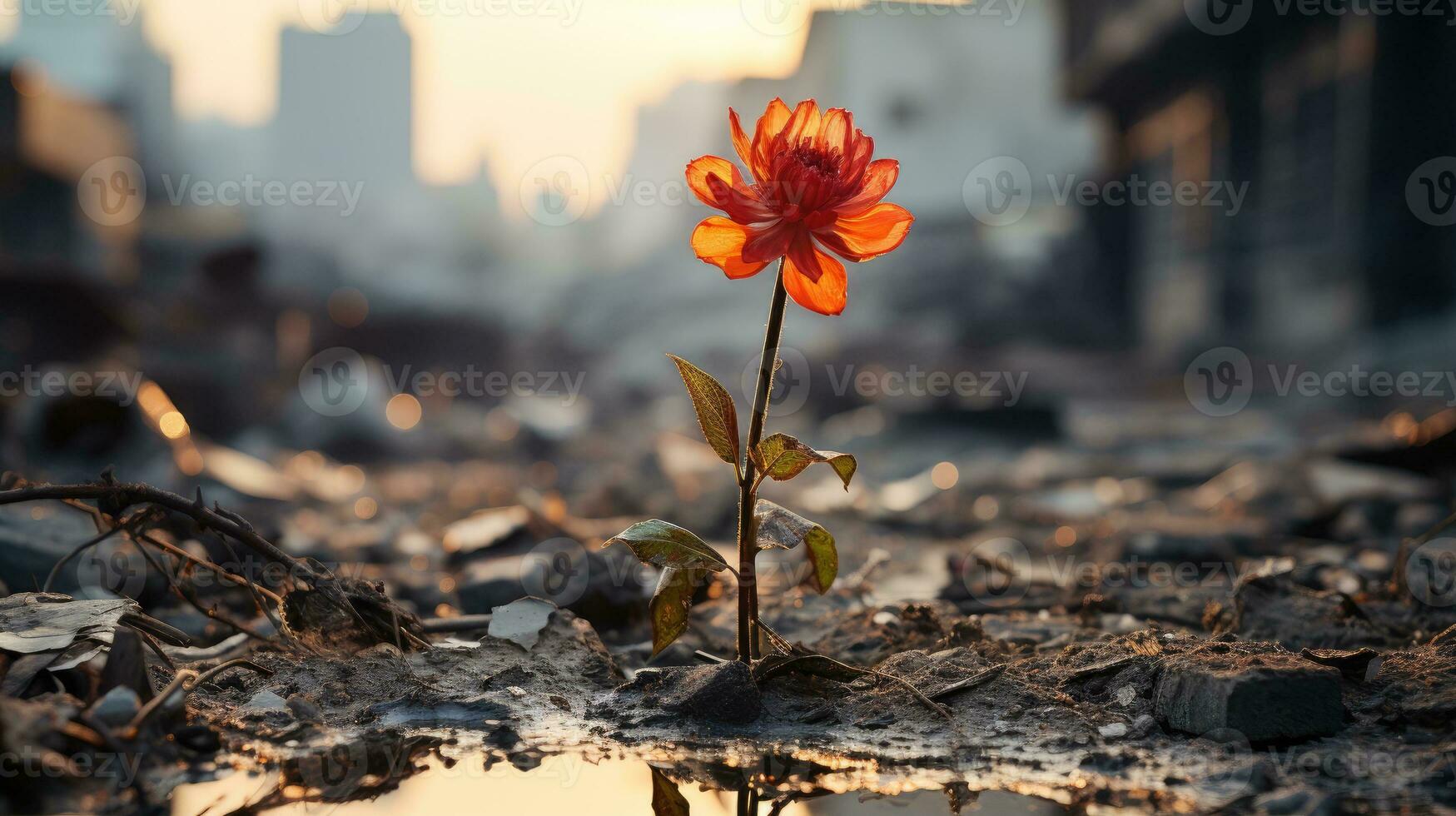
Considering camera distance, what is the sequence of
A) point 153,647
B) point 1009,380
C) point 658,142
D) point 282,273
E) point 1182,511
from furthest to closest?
point 658,142 < point 282,273 < point 1009,380 < point 1182,511 < point 153,647

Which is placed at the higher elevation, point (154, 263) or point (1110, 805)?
point (154, 263)

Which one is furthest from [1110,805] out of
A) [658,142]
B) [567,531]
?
[658,142]

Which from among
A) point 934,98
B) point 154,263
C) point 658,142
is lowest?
point 154,263

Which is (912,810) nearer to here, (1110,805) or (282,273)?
(1110,805)

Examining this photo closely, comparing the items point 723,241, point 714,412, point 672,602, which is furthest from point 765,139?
point 672,602

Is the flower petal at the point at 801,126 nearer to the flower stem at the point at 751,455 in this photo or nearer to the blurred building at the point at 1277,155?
the flower stem at the point at 751,455

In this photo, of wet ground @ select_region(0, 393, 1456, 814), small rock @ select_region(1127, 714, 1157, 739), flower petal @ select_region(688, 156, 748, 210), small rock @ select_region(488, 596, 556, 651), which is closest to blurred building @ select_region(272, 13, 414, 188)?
wet ground @ select_region(0, 393, 1456, 814)

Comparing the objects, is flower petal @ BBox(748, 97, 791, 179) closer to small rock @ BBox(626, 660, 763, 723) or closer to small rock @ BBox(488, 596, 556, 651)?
small rock @ BBox(626, 660, 763, 723)

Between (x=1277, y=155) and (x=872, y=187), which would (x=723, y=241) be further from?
(x=1277, y=155)
